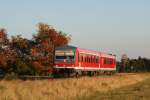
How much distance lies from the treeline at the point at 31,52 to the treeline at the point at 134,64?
35083mm

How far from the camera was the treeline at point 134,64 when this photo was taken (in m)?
101

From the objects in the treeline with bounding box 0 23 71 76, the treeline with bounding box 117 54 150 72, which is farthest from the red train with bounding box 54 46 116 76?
the treeline with bounding box 117 54 150 72

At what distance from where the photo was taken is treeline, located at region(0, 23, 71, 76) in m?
58.3

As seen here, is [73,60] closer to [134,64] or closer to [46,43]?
[46,43]

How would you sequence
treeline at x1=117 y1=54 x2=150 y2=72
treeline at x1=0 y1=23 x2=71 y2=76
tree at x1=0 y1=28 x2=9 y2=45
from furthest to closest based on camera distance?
treeline at x1=117 y1=54 x2=150 y2=72
tree at x1=0 y1=28 x2=9 y2=45
treeline at x1=0 y1=23 x2=71 y2=76

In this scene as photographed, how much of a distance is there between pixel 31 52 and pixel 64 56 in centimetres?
2061

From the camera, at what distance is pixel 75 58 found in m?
41.3

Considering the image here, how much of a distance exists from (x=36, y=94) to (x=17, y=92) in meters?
0.95

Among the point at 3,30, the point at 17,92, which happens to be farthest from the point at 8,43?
the point at 17,92

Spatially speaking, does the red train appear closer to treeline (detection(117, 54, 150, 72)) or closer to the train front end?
the train front end

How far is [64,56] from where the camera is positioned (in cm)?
4194

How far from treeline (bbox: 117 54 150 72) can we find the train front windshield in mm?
57066

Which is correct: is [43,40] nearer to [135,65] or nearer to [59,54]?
[59,54]

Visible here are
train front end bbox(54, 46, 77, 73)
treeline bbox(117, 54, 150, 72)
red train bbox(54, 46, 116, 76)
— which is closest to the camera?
train front end bbox(54, 46, 77, 73)
